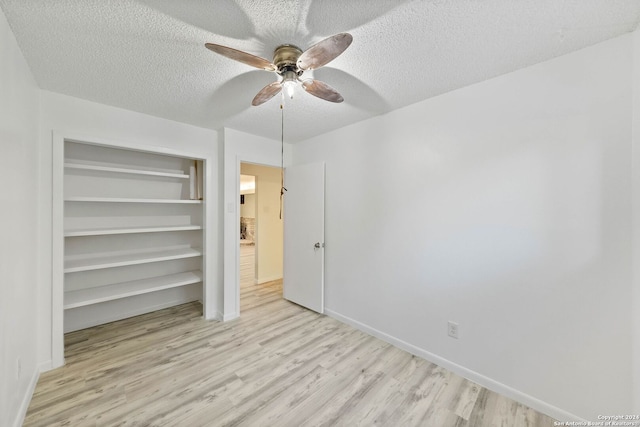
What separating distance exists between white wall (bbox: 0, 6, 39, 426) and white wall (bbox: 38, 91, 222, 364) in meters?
0.10

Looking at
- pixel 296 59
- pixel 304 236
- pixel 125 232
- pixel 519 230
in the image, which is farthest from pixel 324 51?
pixel 125 232

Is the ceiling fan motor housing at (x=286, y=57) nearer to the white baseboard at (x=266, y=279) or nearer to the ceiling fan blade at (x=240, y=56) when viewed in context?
the ceiling fan blade at (x=240, y=56)

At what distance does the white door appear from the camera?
316 centimetres

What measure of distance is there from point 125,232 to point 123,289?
661 millimetres

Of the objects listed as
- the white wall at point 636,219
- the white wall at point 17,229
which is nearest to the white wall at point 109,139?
the white wall at point 17,229

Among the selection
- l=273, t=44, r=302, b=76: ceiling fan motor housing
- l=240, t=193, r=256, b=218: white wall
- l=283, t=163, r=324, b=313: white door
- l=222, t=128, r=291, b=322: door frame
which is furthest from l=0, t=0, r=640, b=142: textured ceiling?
l=240, t=193, r=256, b=218: white wall

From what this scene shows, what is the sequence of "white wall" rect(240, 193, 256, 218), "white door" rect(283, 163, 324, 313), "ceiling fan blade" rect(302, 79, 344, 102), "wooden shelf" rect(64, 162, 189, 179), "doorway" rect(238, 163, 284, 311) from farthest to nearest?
"white wall" rect(240, 193, 256, 218) → "doorway" rect(238, 163, 284, 311) → "white door" rect(283, 163, 324, 313) → "wooden shelf" rect(64, 162, 189, 179) → "ceiling fan blade" rect(302, 79, 344, 102)

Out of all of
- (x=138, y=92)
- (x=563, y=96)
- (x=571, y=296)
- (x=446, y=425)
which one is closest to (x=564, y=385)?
(x=571, y=296)

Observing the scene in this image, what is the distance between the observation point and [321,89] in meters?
1.62

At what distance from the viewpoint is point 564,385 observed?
159cm

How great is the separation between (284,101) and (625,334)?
2880mm

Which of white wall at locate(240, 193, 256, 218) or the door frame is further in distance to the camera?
white wall at locate(240, 193, 256, 218)

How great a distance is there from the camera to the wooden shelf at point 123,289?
238cm

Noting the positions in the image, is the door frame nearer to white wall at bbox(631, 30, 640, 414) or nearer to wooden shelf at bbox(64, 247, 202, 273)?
wooden shelf at bbox(64, 247, 202, 273)
